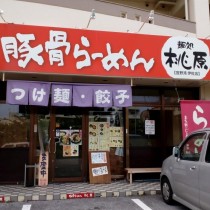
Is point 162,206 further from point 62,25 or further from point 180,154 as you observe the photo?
point 62,25

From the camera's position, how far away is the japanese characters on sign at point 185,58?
860 cm

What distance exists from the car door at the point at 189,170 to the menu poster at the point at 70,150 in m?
3.84

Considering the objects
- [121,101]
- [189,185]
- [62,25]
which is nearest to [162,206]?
[189,185]

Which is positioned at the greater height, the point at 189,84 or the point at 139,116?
the point at 189,84

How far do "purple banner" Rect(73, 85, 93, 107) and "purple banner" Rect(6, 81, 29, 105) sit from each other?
1.34 m

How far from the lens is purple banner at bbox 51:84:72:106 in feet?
26.7

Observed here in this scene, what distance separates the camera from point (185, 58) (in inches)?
343

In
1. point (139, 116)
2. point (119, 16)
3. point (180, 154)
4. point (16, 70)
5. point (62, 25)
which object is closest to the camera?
point (180, 154)

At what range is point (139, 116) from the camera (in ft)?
33.1

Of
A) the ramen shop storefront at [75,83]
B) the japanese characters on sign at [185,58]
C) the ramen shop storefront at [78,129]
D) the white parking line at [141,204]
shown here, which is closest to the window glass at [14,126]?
the ramen shop storefront at [75,83]

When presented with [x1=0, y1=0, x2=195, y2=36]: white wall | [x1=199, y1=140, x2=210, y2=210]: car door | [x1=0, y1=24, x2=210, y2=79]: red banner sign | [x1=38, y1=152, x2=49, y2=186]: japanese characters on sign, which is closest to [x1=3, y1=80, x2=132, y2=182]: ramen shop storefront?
[x1=38, y1=152, x2=49, y2=186]: japanese characters on sign

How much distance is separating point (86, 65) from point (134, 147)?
351cm

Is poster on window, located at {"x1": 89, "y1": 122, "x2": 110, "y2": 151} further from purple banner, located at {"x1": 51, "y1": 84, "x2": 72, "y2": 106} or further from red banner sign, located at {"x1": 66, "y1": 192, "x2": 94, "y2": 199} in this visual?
red banner sign, located at {"x1": 66, "y1": 192, "x2": 94, "y2": 199}

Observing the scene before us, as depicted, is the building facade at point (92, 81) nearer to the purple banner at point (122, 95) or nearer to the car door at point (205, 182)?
the purple banner at point (122, 95)
